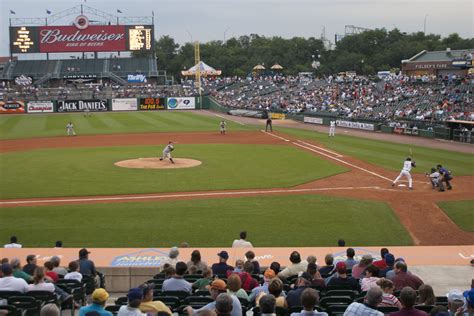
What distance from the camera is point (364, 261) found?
1060 centimetres

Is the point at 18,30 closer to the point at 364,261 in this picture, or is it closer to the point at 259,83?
the point at 259,83

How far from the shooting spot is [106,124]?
63625 millimetres

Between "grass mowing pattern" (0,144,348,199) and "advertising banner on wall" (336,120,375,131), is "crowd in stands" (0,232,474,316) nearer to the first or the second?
"grass mowing pattern" (0,144,348,199)

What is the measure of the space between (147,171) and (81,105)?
56775mm

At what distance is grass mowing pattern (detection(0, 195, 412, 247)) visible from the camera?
17984 mm

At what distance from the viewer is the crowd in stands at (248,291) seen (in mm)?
7090

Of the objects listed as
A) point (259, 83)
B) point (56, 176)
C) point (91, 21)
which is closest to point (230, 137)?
point (56, 176)

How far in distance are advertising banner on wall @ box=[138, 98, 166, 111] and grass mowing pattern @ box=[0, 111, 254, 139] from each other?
219 inches

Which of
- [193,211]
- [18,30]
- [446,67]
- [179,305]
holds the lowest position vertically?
[193,211]

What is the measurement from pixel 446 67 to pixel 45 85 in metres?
70.7

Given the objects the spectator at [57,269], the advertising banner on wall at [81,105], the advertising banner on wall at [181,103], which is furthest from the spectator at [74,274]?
the advertising banner on wall at [181,103]

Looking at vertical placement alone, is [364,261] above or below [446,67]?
below

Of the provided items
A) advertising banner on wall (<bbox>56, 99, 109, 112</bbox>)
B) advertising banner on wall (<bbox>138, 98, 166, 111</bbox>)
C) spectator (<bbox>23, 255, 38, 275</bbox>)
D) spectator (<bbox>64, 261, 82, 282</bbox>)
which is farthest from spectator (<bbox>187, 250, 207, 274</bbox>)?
advertising banner on wall (<bbox>138, 98, 166, 111</bbox>)

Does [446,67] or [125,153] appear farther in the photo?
[446,67]
